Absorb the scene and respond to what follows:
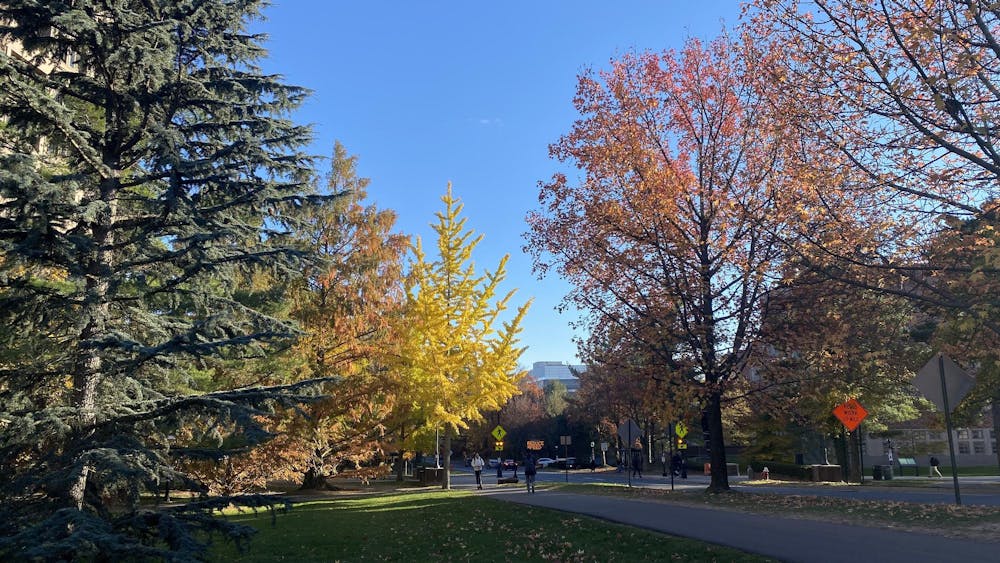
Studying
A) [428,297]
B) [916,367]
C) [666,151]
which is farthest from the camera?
[428,297]

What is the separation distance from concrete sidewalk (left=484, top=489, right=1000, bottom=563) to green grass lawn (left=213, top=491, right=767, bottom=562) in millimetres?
614

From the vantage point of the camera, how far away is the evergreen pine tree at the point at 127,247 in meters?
8.13

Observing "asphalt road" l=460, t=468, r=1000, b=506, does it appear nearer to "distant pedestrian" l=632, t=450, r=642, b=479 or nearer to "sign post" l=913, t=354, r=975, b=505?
"sign post" l=913, t=354, r=975, b=505

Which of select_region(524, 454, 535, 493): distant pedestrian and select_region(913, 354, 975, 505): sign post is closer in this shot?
select_region(913, 354, 975, 505): sign post

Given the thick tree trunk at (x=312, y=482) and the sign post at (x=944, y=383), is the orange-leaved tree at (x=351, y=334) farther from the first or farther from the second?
the sign post at (x=944, y=383)

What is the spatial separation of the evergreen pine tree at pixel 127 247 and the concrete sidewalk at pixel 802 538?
6774 mm

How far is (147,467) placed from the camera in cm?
822

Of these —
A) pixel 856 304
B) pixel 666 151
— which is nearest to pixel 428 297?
pixel 666 151

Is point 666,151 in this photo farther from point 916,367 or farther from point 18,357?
Result: point 18,357

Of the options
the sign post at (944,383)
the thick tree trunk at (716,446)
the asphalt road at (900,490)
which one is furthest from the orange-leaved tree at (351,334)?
the sign post at (944,383)

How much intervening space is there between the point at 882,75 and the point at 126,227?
10479 millimetres

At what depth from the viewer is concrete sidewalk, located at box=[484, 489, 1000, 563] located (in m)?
8.35

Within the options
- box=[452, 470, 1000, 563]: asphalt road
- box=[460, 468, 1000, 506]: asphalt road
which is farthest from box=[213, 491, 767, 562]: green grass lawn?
box=[460, 468, 1000, 506]: asphalt road

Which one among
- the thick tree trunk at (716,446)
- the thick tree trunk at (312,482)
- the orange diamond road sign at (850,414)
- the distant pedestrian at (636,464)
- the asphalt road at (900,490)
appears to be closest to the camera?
the asphalt road at (900,490)
